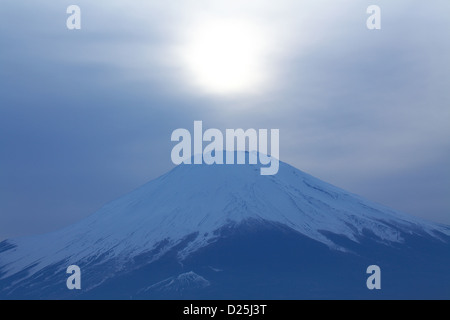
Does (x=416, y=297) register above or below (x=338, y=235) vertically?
below

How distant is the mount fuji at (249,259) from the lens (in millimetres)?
168500

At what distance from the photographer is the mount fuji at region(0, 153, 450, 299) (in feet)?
553

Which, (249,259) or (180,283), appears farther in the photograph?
(249,259)

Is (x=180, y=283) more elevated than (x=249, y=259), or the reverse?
(x=249, y=259)

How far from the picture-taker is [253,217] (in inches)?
7653

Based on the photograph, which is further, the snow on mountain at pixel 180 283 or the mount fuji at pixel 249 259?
the mount fuji at pixel 249 259

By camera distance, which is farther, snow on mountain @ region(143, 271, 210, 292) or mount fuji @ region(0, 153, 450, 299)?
mount fuji @ region(0, 153, 450, 299)

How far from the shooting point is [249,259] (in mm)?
182750
